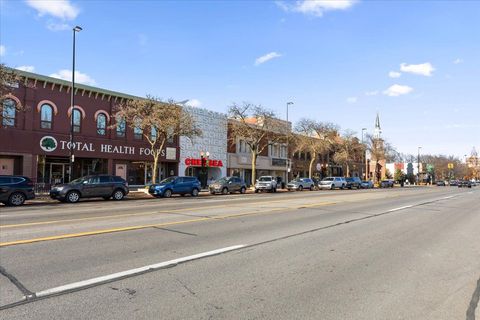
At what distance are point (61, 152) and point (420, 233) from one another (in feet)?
93.6

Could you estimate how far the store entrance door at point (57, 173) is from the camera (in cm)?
3241

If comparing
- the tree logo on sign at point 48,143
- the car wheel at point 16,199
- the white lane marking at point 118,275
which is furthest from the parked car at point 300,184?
the white lane marking at point 118,275

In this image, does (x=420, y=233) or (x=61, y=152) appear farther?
(x=61, y=152)

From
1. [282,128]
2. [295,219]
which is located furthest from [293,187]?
[295,219]

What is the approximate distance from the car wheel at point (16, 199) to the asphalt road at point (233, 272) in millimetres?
10103

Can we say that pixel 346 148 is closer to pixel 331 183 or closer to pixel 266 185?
pixel 331 183

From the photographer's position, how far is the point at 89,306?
4938 millimetres

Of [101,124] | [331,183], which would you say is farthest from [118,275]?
[331,183]

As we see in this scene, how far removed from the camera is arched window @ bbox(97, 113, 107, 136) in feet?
117

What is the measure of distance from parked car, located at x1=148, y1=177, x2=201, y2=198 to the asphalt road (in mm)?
16809

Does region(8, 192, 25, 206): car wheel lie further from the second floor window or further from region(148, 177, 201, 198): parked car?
the second floor window

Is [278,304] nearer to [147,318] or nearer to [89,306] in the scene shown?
[147,318]

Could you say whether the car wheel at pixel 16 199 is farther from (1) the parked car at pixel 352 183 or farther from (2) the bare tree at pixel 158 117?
(1) the parked car at pixel 352 183

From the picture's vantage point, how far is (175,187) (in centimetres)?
2977
